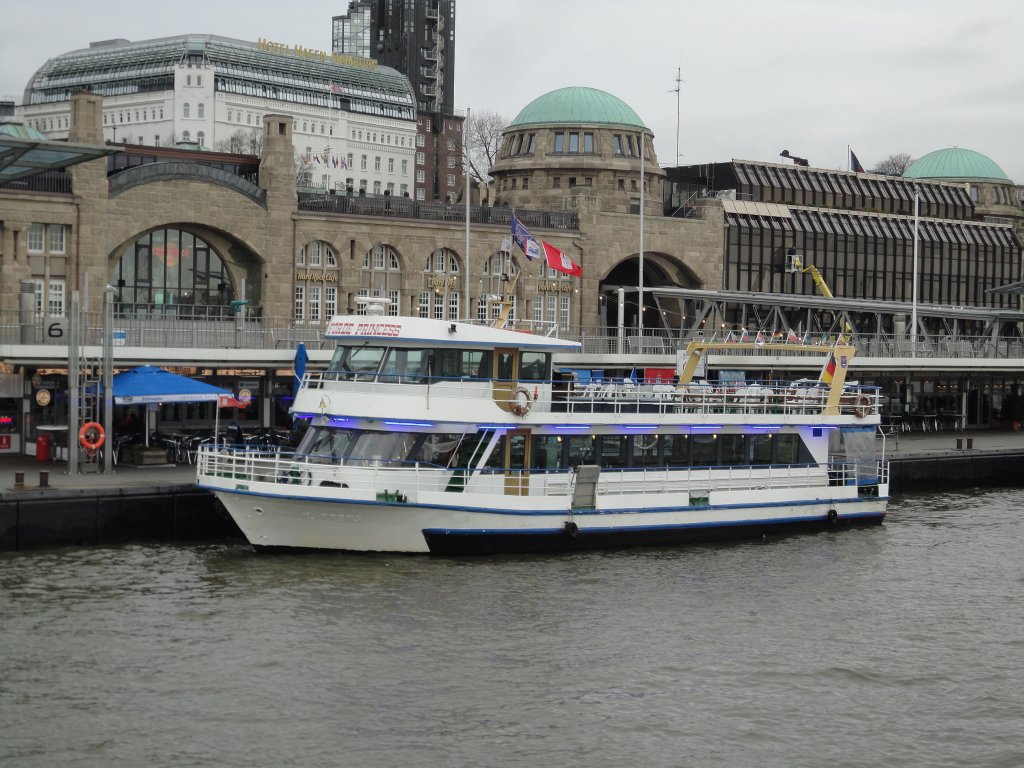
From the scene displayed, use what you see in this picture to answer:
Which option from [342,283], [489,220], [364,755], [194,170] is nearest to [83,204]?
[194,170]

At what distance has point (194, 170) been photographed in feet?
207

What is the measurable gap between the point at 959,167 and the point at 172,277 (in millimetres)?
61864

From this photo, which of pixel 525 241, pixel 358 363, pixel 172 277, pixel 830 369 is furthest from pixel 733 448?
pixel 172 277

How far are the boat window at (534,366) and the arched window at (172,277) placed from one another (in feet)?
76.0

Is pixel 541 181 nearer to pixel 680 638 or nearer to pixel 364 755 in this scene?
pixel 680 638

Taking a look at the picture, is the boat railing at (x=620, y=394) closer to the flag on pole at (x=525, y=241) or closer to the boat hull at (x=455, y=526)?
the boat hull at (x=455, y=526)

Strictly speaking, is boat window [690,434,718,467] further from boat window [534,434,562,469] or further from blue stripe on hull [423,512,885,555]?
boat window [534,434,562,469]

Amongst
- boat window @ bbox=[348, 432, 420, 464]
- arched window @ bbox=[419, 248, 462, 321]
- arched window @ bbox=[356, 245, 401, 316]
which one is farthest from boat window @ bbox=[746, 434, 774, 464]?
arched window @ bbox=[356, 245, 401, 316]

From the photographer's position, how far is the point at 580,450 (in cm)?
4275

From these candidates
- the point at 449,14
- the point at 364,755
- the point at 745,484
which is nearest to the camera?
the point at 364,755

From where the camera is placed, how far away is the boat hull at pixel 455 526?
126 ft

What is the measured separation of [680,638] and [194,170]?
37479 mm

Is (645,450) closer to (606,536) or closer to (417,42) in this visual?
(606,536)

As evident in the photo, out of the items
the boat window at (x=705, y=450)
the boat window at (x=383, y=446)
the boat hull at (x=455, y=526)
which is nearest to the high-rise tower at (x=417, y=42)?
the boat window at (x=705, y=450)
